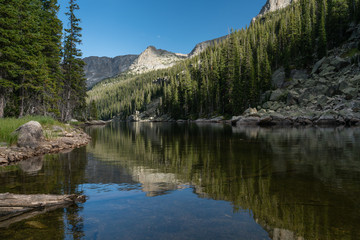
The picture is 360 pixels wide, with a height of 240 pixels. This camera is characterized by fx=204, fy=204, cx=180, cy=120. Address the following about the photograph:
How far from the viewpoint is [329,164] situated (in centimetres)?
990

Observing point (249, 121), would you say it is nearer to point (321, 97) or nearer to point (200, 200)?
point (321, 97)

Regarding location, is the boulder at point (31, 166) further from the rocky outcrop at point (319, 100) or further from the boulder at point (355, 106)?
the boulder at point (355, 106)

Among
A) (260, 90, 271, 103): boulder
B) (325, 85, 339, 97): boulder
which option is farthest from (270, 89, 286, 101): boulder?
(325, 85, 339, 97): boulder

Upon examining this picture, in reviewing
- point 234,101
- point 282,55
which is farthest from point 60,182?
point 282,55

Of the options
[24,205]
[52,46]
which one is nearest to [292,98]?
[52,46]

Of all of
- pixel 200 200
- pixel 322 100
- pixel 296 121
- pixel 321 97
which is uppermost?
pixel 321 97

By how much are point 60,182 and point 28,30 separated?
2364cm

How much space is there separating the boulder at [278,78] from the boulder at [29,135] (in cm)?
6625

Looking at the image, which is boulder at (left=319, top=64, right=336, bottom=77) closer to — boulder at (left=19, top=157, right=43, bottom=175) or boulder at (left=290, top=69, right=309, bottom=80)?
boulder at (left=290, top=69, right=309, bottom=80)

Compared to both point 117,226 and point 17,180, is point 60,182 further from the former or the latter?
point 117,226

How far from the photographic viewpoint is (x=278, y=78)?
224 feet

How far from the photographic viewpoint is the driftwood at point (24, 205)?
4.95m

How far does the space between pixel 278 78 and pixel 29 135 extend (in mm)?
70642

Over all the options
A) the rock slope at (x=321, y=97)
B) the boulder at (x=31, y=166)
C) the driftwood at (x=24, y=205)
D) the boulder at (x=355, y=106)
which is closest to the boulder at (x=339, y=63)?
the rock slope at (x=321, y=97)
